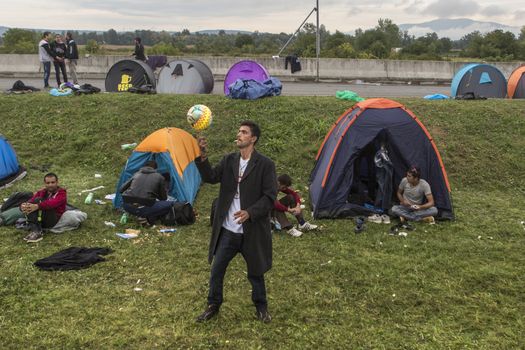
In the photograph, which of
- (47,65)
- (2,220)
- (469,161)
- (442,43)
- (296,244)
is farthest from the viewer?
(442,43)

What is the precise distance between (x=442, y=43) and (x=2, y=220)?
2183 inches

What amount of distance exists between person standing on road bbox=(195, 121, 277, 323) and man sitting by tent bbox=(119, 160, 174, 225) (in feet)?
10.4

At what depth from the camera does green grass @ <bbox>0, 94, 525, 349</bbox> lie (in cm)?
466

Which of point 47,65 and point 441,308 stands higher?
point 47,65

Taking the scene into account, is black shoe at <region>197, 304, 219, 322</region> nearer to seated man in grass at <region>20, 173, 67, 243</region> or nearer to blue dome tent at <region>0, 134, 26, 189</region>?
seated man in grass at <region>20, 173, 67, 243</region>

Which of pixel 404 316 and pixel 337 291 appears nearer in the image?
pixel 404 316

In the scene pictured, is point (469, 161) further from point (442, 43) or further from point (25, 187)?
point (442, 43)

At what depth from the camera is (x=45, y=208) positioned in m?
6.97

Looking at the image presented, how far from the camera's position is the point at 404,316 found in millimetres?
5059

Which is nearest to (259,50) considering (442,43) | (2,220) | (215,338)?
(442,43)

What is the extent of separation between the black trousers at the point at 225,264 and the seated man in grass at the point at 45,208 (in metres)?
3.64

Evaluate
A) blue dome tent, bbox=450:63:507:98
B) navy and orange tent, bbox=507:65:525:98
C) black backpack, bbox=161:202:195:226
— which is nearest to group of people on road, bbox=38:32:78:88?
black backpack, bbox=161:202:195:226

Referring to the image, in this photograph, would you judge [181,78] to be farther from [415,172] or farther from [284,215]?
[415,172]

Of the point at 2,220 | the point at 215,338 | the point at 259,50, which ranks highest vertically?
the point at 259,50
